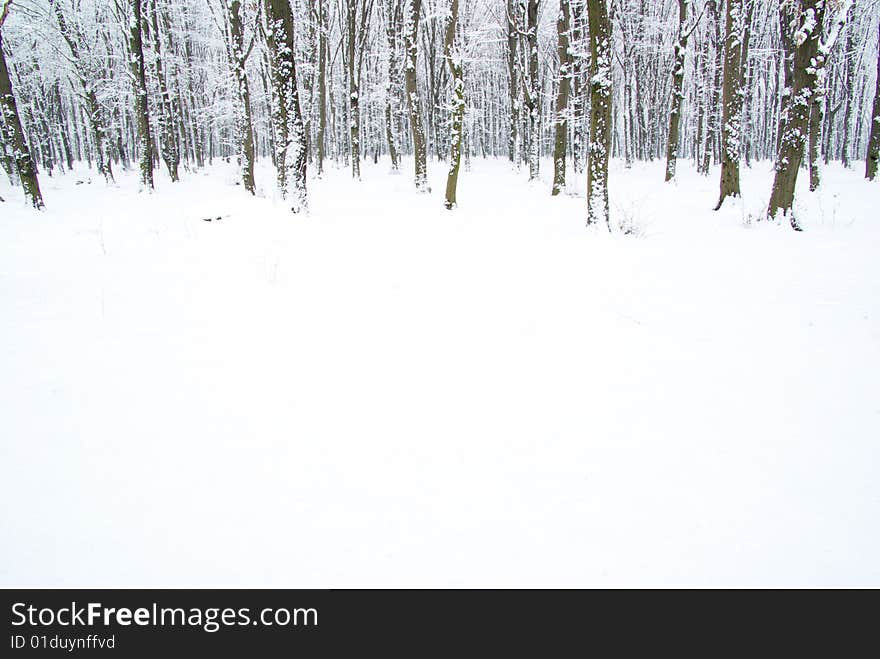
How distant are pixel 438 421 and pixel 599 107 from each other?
8.20 metres

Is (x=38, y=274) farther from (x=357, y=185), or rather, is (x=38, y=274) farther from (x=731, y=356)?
(x=357, y=185)

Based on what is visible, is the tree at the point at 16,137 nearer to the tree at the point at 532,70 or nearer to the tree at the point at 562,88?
the tree at the point at 562,88

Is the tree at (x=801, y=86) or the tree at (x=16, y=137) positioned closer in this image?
the tree at (x=801, y=86)

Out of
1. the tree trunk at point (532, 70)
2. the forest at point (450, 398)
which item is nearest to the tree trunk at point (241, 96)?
the forest at point (450, 398)

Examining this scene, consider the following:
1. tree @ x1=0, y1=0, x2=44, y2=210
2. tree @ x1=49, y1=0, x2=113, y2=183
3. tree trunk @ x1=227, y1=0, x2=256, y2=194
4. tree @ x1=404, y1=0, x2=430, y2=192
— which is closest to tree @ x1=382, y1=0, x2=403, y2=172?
tree @ x1=404, y1=0, x2=430, y2=192

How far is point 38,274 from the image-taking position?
A: 6.08 m

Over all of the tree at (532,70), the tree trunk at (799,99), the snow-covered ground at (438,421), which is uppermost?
the tree at (532,70)

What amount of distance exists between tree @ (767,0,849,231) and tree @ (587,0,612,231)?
10.7 feet

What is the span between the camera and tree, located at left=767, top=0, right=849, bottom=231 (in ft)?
26.5

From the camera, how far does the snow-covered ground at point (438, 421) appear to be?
82.2 inches

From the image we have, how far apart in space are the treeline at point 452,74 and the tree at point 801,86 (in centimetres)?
3
